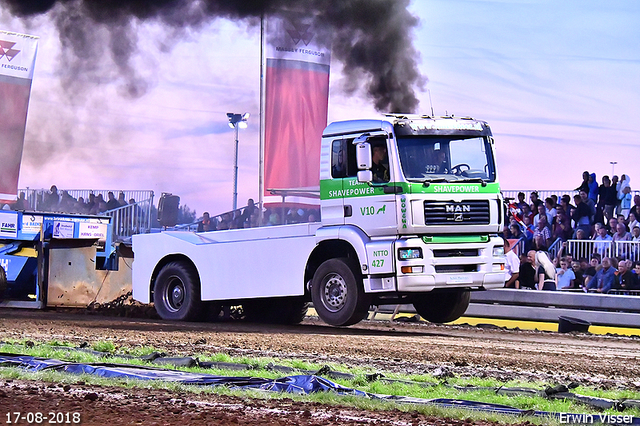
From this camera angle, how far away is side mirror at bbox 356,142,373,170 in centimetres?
1373

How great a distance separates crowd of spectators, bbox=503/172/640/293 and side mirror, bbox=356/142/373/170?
5883 millimetres

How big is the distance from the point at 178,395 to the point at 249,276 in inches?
320

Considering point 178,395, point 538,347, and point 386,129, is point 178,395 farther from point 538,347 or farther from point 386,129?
point 386,129

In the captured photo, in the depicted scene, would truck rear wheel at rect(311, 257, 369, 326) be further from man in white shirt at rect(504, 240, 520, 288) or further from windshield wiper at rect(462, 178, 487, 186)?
man in white shirt at rect(504, 240, 520, 288)

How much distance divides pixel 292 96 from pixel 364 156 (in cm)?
849

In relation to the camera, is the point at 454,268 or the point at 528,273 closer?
the point at 454,268

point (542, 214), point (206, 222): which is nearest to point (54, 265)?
point (206, 222)

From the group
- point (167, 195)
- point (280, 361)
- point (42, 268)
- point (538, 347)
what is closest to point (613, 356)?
point (538, 347)

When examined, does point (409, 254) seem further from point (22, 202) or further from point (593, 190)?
point (22, 202)

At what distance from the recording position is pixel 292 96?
22.0 m

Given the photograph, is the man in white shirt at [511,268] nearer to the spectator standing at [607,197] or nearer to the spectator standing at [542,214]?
the spectator standing at [542,214]

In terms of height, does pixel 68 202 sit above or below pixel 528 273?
above

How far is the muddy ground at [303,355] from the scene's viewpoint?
6.44 metres

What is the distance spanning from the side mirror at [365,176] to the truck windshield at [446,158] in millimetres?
479
